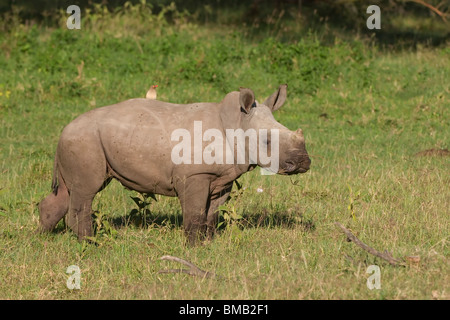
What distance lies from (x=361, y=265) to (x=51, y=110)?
8208 millimetres

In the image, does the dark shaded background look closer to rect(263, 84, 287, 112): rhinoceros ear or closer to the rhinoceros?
rect(263, 84, 287, 112): rhinoceros ear

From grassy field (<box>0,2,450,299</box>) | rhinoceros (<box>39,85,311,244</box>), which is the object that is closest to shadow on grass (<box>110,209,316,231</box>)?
grassy field (<box>0,2,450,299</box>)

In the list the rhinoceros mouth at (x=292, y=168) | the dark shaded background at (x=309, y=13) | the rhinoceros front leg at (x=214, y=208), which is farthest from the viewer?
the dark shaded background at (x=309, y=13)

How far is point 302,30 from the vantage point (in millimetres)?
18047

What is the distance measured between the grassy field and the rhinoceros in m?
0.32

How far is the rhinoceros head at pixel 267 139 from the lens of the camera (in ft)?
22.5

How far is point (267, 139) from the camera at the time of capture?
706 centimetres

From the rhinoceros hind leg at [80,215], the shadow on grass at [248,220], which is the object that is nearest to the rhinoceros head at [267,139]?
the shadow on grass at [248,220]

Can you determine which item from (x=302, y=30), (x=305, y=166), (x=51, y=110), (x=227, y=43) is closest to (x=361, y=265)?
(x=305, y=166)

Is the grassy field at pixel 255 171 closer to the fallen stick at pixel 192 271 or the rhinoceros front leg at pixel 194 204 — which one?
the fallen stick at pixel 192 271

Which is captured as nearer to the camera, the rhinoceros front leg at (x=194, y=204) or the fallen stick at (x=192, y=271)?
the fallen stick at (x=192, y=271)

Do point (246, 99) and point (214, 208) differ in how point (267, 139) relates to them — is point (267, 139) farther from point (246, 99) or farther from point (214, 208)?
point (214, 208)

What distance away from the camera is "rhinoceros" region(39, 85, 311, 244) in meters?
7.18

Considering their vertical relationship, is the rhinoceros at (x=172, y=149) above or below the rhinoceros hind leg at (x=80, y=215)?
above
